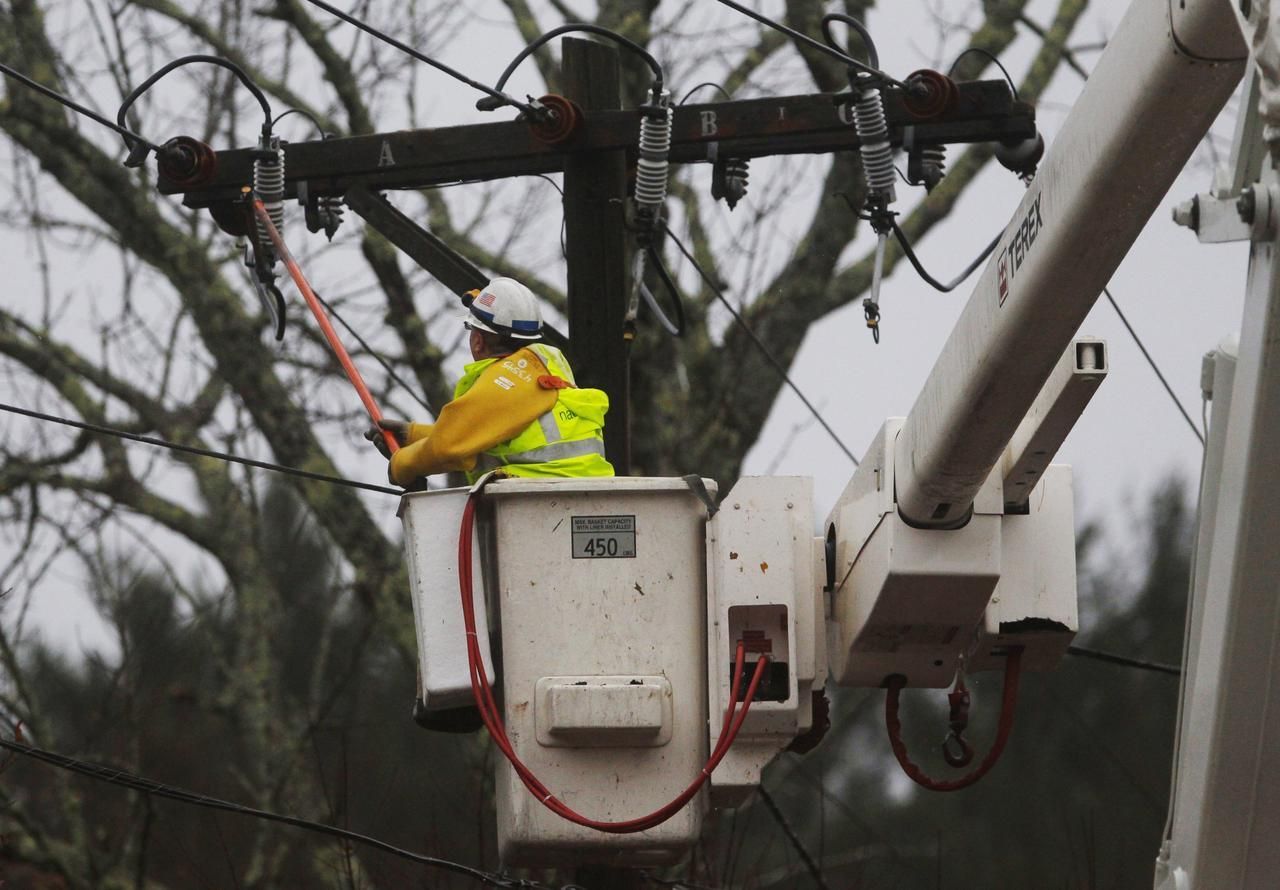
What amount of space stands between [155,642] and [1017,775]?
11.7 meters

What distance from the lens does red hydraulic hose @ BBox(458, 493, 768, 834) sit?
580 centimetres

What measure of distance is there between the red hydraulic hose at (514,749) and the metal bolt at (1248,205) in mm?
2270

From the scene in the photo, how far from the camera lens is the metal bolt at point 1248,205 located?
3887 mm

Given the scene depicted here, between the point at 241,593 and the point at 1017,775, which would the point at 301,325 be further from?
the point at 1017,775

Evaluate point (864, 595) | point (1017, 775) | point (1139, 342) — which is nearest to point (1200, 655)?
point (864, 595)

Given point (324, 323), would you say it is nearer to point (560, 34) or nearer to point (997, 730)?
point (560, 34)

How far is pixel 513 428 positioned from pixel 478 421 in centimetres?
11

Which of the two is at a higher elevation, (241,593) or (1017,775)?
(241,593)

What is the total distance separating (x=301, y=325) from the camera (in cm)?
1465

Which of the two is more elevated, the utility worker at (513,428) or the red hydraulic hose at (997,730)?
the utility worker at (513,428)

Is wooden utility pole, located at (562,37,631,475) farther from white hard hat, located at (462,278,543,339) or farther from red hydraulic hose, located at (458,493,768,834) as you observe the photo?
red hydraulic hose, located at (458,493,768,834)

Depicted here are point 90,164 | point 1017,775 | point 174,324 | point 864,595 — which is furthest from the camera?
point 1017,775

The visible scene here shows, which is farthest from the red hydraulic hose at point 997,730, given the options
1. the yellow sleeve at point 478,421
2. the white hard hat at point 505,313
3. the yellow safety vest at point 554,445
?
the white hard hat at point 505,313

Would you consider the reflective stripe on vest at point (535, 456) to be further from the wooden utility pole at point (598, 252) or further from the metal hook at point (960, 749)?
the metal hook at point (960, 749)
